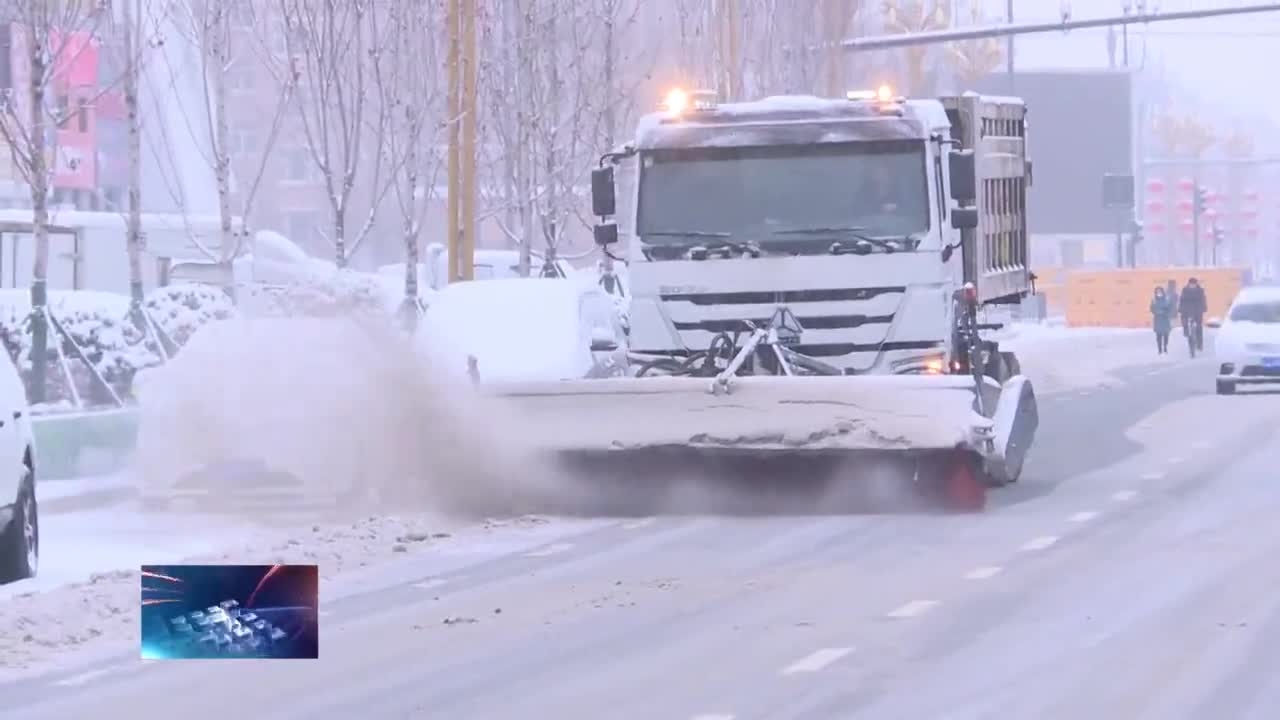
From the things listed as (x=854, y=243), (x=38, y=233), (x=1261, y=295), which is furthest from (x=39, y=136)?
(x=1261, y=295)

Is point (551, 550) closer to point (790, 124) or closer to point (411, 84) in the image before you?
point (790, 124)

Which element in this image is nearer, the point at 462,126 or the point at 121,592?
the point at 121,592

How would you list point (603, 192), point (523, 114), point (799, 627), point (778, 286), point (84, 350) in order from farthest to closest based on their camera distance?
point (523, 114) → point (84, 350) → point (603, 192) → point (778, 286) → point (799, 627)

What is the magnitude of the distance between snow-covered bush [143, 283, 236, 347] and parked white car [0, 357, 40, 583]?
12782mm

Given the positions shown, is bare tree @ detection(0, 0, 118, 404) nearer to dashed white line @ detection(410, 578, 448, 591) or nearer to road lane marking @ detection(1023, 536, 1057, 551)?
dashed white line @ detection(410, 578, 448, 591)

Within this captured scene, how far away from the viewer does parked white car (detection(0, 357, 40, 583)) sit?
583 inches

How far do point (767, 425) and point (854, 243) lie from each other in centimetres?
181

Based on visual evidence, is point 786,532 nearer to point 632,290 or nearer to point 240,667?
point 632,290

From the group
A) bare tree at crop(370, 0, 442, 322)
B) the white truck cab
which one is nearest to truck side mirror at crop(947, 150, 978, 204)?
the white truck cab

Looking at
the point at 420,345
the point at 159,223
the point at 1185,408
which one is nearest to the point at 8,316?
the point at 420,345

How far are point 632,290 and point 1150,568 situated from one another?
5.87m

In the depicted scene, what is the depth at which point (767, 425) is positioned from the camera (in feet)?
58.6

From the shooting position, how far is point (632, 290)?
19.5 meters

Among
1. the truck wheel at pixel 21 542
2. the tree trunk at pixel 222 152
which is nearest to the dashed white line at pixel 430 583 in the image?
the truck wheel at pixel 21 542
